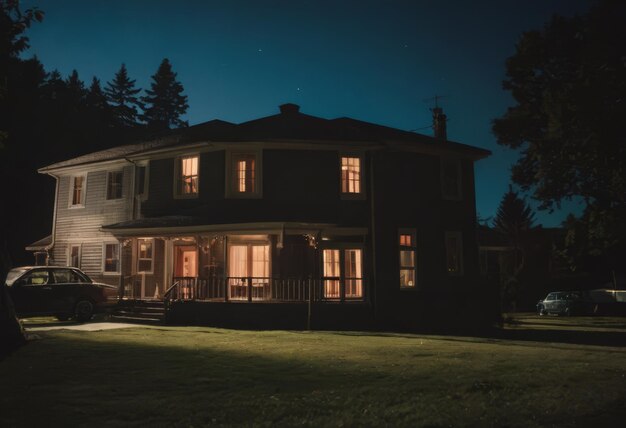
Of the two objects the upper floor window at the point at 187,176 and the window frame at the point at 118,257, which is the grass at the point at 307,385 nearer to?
the upper floor window at the point at 187,176

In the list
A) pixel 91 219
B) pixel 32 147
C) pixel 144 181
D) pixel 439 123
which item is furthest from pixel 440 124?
pixel 32 147

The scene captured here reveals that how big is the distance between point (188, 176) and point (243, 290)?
17.1 ft

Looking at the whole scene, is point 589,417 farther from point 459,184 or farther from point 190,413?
point 459,184

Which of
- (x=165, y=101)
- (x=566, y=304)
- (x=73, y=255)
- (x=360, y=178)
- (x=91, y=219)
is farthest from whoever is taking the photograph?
(x=165, y=101)

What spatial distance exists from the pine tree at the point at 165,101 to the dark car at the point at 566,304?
5968 centimetres

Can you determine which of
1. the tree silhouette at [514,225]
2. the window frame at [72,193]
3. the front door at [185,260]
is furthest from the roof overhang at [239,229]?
the tree silhouette at [514,225]

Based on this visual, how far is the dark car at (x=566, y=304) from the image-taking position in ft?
110

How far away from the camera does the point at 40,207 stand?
4081cm

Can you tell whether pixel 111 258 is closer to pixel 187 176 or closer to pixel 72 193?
pixel 72 193

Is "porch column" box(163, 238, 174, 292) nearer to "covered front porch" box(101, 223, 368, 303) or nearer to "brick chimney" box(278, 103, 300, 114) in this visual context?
"covered front porch" box(101, 223, 368, 303)

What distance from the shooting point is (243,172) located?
68.7ft

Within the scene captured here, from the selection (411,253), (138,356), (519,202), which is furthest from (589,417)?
(519,202)

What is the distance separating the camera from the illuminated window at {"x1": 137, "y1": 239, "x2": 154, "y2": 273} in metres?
22.4

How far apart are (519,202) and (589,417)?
1779 inches
